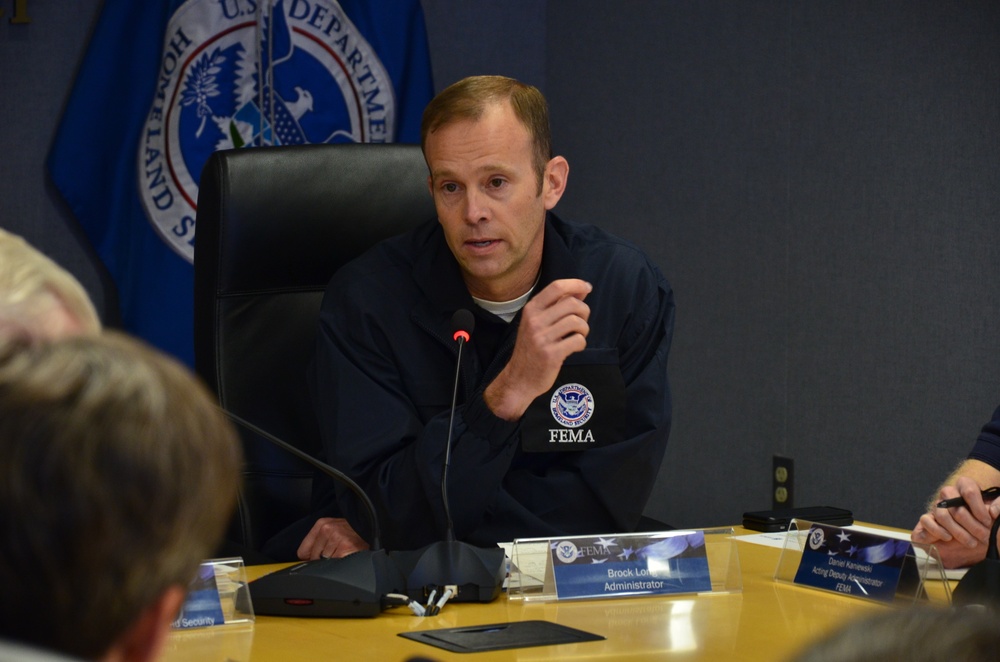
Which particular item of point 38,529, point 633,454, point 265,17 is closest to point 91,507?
point 38,529

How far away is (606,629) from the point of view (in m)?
1.23

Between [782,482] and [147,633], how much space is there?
2.83 meters

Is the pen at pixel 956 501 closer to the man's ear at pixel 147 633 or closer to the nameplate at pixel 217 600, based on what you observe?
the nameplate at pixel 217 600

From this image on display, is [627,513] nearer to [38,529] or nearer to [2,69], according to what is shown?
[38,529]

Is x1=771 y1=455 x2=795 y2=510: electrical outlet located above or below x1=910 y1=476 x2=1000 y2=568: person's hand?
below

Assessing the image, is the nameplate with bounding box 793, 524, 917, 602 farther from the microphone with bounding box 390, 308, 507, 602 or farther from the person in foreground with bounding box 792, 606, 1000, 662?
the person in foreground with bounding box 792, 606, 1000, 662

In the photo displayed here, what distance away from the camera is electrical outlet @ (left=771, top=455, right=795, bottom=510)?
312 cm

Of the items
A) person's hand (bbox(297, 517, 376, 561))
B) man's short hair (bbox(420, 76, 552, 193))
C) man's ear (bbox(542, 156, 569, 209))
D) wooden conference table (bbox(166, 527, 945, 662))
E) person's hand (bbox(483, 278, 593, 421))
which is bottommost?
person's hand (bbox(297, 517, 376, 561))

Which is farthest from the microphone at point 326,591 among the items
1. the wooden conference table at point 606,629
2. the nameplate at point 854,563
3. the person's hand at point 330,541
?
the nameplate at point 854,563

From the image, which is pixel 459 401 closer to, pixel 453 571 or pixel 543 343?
pixel 543 343

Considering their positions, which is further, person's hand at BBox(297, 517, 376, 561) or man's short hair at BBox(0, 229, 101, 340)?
person's hand at BBox(297, 517, 376, 561)

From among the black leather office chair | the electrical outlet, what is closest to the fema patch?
the black leather office chair

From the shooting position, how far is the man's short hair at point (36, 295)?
0.75m

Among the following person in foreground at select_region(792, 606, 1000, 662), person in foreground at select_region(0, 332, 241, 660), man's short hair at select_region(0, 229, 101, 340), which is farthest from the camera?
man's short hair at select_region(0, 229, 101, 340)
